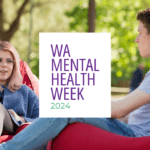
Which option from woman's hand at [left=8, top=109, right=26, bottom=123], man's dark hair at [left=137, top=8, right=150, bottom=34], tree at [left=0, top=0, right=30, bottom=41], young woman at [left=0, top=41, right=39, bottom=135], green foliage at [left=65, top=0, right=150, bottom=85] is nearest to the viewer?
man's dark hair at [left=137, top=8, right=150, bottom=34]

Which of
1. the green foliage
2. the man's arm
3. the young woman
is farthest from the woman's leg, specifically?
the green foliage

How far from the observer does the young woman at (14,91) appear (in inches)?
90.3

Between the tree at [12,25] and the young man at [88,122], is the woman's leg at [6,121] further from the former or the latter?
the tree at [12,25]

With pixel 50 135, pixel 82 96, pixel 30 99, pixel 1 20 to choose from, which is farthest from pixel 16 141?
pixel 1 20

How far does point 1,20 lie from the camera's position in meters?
8.54

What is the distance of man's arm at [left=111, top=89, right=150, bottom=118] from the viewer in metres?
1.42

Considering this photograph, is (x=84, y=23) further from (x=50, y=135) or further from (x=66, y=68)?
(x=50, y=135)

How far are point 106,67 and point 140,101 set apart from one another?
2.17m

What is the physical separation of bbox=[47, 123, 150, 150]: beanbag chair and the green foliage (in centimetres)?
743

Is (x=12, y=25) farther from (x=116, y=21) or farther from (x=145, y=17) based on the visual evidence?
(x=145, y=17)

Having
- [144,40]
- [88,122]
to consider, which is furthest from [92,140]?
[144,40]

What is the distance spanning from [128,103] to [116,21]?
8120 millimetres

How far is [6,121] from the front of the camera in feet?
6.41

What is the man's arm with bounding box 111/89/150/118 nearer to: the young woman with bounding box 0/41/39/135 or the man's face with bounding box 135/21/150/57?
the man's face with bounding box 135/21/150/57
